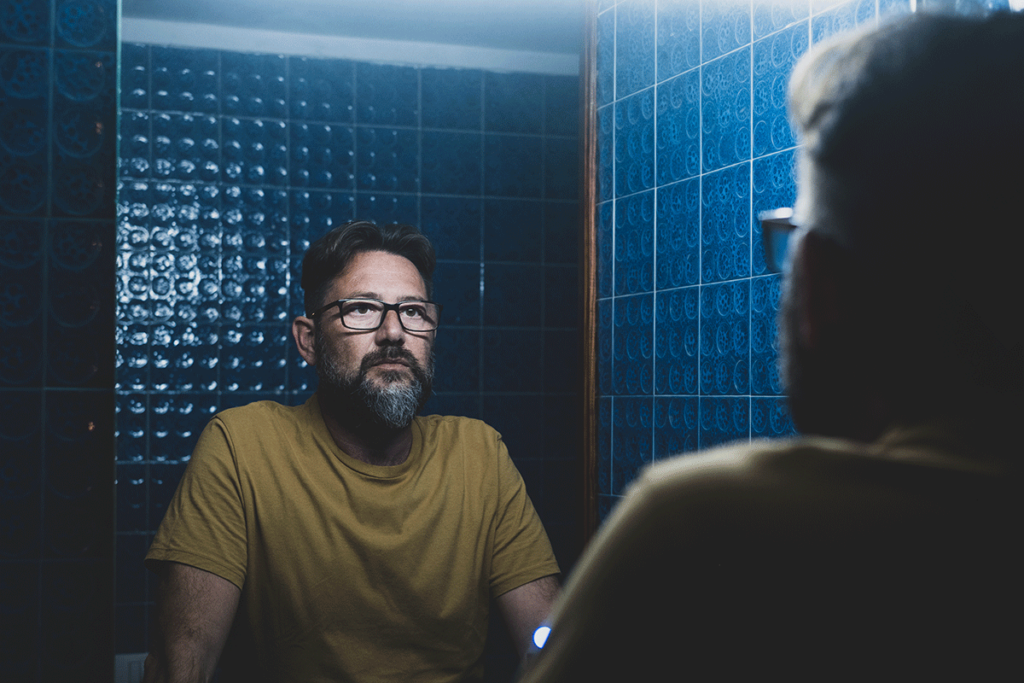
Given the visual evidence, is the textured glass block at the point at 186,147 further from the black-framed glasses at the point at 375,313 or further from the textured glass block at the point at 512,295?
the black-framed glasses at the point at 375,313

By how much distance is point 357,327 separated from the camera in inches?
67.2

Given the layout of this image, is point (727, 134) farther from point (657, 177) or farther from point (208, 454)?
point (208, 454)

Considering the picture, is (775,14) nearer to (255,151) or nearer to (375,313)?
(375,313)

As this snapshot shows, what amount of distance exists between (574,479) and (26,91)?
2.51 meters

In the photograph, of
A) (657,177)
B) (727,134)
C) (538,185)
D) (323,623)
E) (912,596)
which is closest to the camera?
(912,596)

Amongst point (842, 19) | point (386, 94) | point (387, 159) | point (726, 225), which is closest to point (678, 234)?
point (726, 225)

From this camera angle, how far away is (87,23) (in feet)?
4.99

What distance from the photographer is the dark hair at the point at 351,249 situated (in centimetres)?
173

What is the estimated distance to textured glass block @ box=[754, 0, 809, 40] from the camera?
1.84 m

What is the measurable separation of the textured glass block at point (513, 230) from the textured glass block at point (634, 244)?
41.6 inches

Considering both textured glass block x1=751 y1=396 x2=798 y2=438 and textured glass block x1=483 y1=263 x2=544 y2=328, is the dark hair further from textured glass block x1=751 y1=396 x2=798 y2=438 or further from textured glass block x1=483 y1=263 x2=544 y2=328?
textured glass block x1=483 y1=263 x2=544 y2=328

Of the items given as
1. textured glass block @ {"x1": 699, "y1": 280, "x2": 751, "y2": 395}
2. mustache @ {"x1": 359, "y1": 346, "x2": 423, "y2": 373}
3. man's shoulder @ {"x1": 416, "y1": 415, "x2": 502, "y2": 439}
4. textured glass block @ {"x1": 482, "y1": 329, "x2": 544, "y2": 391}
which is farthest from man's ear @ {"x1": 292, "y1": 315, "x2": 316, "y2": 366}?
textured glass block @ {"x1": 482, "y1": 329, "x2": 544, "y2": 391}

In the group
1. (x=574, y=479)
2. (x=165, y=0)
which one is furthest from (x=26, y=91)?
(x=574, y=479)

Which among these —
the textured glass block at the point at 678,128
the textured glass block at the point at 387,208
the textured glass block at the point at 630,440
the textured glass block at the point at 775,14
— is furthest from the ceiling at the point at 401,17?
the textured glass block at the point at 630,440
